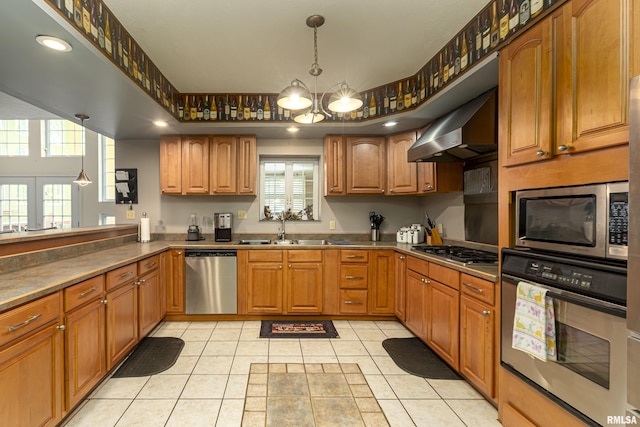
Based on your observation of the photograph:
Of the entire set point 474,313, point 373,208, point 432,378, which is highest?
point 373,208

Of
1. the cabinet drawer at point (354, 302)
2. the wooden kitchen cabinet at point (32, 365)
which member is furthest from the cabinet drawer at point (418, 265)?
the wooden kitchen cabinet at point (32, 365)

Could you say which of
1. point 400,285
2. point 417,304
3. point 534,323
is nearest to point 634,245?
point 534,323

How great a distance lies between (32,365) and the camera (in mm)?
1450

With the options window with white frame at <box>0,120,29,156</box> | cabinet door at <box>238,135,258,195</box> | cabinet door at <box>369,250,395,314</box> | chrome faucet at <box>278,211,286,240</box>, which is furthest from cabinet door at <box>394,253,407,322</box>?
window with white frame at <box>0,120,29,156</box>

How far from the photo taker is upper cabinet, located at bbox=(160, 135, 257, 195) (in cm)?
370

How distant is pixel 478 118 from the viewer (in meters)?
2.31

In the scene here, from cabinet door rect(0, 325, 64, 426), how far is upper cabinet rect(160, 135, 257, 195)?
2298 mm

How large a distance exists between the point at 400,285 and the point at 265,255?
5.05 feet

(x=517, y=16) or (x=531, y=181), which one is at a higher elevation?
(x=517, y=16)

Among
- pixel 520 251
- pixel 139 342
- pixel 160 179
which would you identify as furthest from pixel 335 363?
pixel 160 179

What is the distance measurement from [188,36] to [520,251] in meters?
2.67

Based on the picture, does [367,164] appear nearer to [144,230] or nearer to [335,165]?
[335,165]

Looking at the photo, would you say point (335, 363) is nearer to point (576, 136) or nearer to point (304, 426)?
point (304, 426)

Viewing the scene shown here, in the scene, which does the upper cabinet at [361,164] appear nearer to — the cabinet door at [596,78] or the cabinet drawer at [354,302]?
the cabinet drawer at [354,302]
